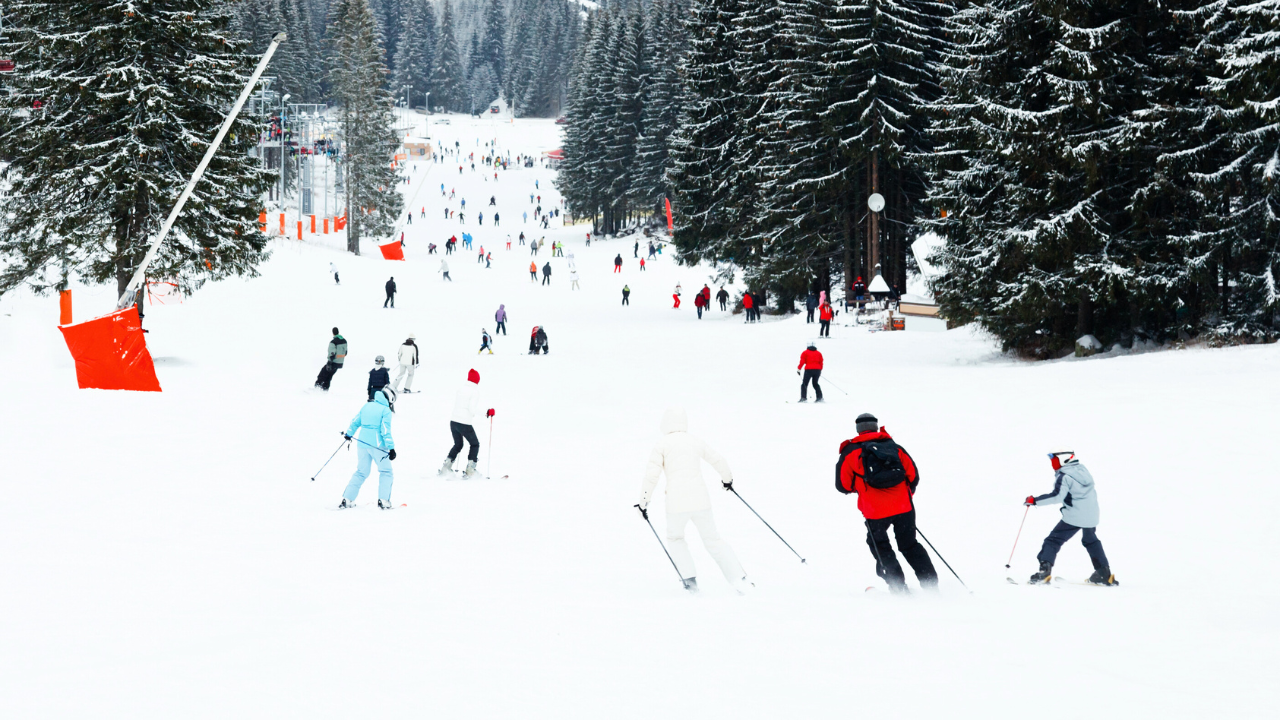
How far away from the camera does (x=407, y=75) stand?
529 feet

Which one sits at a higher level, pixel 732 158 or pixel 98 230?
pixel 732 158

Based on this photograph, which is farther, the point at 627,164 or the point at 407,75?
the point at 407,75

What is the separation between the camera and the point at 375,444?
10.7 metres

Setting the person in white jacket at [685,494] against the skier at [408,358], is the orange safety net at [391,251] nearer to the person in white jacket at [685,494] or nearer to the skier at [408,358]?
the skier at [408,358]

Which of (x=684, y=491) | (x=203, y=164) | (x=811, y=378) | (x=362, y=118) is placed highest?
(x=362, y=118)

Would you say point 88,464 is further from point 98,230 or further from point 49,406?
point 98,230

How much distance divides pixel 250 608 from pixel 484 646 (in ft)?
6.33

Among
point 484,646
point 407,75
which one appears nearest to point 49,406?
point 484,646

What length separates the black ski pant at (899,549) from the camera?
23.4ft

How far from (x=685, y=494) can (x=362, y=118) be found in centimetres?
5924

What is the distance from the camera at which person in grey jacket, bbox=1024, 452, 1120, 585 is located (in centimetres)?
800

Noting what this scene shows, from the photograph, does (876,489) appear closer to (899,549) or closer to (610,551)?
(899,549)

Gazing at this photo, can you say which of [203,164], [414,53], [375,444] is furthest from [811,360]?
[414,53]

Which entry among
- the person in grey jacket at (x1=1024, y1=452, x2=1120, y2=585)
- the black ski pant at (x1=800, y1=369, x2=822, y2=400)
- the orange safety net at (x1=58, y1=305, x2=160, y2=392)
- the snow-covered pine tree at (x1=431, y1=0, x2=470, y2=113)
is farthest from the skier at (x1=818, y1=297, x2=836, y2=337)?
the snow-covered pine tree at (x1=431, y1=0, x2=470, y2=113)
